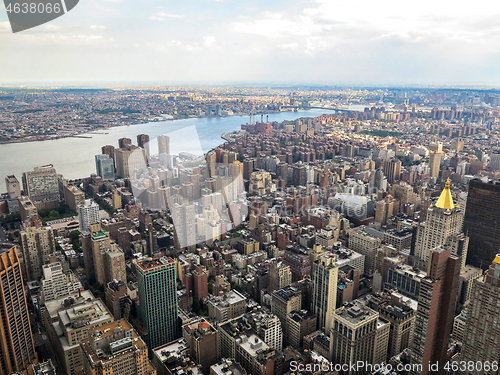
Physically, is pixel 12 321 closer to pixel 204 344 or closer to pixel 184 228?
pixel 204 344

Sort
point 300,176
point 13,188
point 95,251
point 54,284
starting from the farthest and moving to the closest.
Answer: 1. point 300,176
2. point 13,188
3. point 95,251
4. point 54,284

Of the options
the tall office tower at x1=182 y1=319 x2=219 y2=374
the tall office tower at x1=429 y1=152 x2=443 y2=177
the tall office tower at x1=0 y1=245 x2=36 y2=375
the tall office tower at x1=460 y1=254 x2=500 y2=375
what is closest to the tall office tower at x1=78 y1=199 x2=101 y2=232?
the tall office tower at x1=0 y1=245 x2=36 y2=375

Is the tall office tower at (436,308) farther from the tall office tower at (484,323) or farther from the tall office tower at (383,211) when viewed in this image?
the tall office tower at (383,211)

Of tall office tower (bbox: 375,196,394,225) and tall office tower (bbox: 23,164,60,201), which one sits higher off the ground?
tall office tower (bbox: 23,164,60,201)

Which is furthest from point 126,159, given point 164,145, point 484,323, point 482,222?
point 484,323

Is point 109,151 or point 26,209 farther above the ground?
point 109,151

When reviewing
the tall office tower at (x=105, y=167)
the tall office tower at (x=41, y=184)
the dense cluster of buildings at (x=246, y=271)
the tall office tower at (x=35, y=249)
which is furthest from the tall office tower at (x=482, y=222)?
the tall office tower at (x=105, y=167)

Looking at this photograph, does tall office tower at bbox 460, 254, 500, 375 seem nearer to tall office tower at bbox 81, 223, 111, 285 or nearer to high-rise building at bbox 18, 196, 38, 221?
tall office tower at bbox 81, 223, 111, 285
